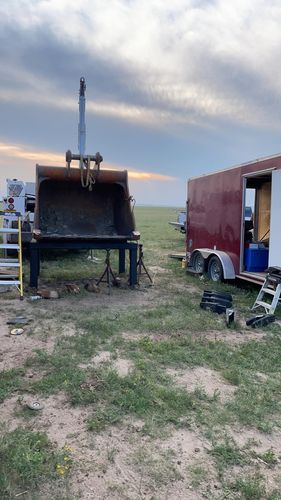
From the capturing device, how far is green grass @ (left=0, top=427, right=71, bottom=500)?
2188 mm

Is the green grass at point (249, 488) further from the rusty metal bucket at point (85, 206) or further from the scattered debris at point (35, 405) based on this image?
the rusty metal bucket at point (85, 206)

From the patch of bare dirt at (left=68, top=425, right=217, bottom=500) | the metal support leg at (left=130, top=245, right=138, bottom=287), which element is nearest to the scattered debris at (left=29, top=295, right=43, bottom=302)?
the metal support leg at (left=130, top=245, right=138, bottom=287)

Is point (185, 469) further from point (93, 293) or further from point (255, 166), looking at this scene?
point (255, 166)

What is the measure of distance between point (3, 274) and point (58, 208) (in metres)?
1.65

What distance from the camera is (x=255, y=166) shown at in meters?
7.00

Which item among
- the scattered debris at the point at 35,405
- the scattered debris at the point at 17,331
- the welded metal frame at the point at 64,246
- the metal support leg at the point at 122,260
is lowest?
the scattered debris at the point at 35,405

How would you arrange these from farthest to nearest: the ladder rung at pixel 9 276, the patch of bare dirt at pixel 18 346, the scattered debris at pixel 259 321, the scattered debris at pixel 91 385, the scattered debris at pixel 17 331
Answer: the ladder rung at pixel 9 276 → the scattered debris at pixel 259 321 → the scattered debris at pixel 17 331 → the patch of bare dirt at pixel 18 346 → the scattered debris at pixel 91 385

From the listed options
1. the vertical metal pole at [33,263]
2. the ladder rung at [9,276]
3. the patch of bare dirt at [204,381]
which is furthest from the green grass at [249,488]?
the ladder rung at [9,276]

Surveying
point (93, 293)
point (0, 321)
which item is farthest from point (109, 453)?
point (93, 293)

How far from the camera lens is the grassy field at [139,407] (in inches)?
89.5

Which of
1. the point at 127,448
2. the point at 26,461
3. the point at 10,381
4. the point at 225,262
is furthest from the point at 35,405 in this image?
the point at 225,262

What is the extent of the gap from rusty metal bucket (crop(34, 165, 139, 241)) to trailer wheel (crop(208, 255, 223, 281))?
77.4 inches

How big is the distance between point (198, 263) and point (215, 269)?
0.86 meters

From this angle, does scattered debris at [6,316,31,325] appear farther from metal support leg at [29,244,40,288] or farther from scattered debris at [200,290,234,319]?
scattered debris at [200,290,234,319]
